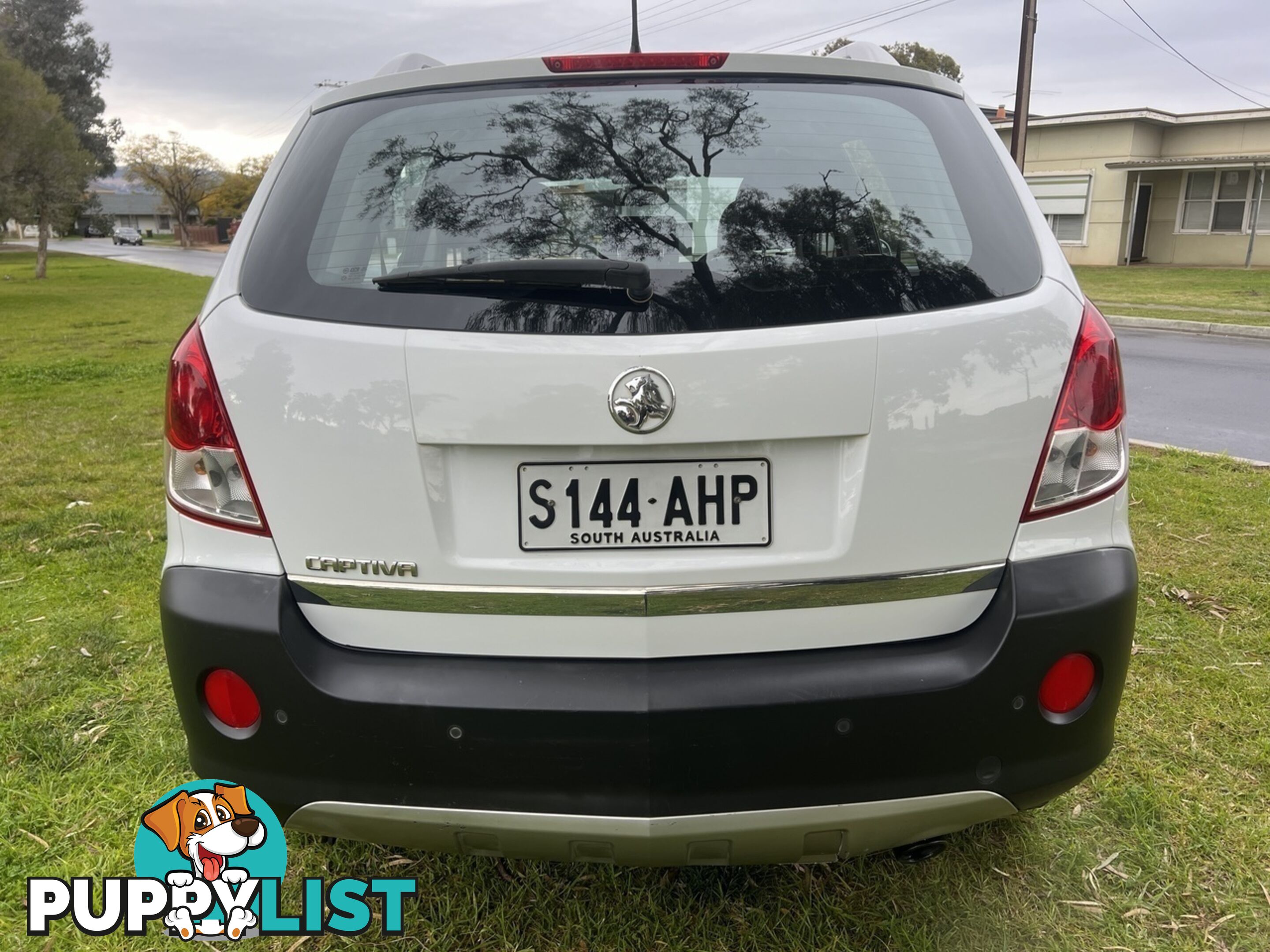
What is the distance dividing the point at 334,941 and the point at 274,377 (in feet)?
4.11

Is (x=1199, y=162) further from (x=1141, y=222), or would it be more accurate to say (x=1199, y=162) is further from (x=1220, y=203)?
(x=1141, y=222)

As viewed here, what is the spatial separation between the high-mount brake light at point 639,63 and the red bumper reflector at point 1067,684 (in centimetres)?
128

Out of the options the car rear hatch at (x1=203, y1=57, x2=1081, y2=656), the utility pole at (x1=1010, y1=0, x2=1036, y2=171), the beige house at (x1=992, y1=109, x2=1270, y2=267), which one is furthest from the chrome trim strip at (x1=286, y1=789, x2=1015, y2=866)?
the beige house at (x1=992, y1=109, x2=1270, y2=267)

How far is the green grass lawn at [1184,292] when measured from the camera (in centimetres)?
1518

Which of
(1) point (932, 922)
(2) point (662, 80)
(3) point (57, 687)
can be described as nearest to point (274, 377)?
(2) point (662, 80)

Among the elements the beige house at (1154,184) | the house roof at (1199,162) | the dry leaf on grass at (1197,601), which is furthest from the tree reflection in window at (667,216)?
the house roof at (1199,162)

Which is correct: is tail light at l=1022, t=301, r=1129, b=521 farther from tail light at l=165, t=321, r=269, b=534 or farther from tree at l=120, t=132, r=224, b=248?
tree at l=120, t=132, r=224, b=248

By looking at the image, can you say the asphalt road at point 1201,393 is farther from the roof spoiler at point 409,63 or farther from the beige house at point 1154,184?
the beige house at point 1154,184

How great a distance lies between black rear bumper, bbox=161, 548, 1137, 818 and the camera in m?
1.68

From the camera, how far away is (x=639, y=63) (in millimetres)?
1938

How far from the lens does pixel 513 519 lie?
1.69 meters

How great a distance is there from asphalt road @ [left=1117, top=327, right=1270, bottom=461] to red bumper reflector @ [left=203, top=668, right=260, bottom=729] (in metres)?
4.72

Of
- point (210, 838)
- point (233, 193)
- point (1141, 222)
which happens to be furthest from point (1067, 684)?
point (233, 193)

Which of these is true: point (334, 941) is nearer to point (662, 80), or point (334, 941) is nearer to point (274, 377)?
point (274, 377)
